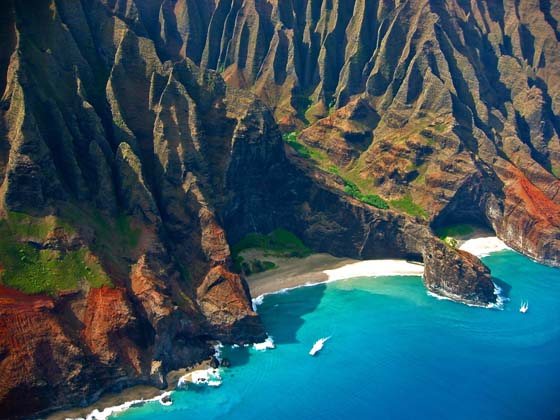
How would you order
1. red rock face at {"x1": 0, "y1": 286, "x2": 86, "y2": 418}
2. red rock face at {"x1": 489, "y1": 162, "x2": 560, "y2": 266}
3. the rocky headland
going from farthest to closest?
red rock face at {"x1": 489, "y1": 162, "x2": 560, "y2": 266}
the rocky headland
red rock face at {"x1": 0, "y1": 286, "x2": 86, "y2": 418}

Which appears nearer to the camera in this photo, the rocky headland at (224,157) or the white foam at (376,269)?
the rocky headland at (224,157)

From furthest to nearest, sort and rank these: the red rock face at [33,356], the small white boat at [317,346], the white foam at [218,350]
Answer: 1. the small white boat at [317,346]
2. the white foam at [218,350]
3. the red rock face at [33,356]

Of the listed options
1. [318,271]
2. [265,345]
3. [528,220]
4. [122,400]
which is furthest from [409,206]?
[122,400]

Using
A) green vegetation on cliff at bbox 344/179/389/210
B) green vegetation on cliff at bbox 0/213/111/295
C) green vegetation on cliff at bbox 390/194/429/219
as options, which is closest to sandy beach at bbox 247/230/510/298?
green vegetation on cliff at bbox 390/194/429/219

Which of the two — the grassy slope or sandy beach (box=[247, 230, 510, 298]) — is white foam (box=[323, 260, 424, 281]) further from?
the grassy slope

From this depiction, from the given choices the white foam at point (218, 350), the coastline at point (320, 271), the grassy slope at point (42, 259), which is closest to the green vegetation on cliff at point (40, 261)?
the grassy slope at point (42, 259)

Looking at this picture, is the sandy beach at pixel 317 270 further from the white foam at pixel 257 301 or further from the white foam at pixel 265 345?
the white foam at pixel 265 345
